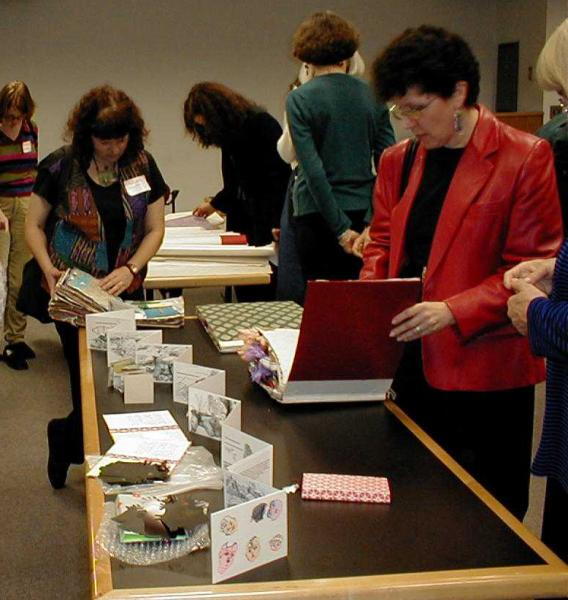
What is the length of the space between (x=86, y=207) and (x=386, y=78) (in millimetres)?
1166

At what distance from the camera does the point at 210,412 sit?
1.59 meters

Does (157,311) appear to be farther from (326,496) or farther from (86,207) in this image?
(326,496)

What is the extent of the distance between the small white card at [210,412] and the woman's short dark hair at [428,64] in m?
0.70

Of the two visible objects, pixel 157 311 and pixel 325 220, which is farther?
pixel 325 220

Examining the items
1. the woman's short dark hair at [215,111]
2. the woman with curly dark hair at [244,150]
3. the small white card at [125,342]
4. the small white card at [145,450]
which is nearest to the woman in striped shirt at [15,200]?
the woman with curly dark hair at [244,150]

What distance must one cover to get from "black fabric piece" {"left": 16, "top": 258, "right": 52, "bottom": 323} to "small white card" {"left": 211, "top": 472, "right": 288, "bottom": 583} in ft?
5.55

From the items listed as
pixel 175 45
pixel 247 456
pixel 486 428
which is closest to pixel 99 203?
pixel 486 428

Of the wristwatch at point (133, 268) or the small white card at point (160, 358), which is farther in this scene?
the wristwatch at point (133, 268)

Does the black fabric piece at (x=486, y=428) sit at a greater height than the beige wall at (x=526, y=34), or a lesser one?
lesser

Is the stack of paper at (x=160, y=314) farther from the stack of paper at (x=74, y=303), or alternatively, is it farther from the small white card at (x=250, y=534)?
the small white card at (x=250, y=534)

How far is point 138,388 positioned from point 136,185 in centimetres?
102

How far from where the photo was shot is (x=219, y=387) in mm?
→ 1713

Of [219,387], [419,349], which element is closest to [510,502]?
[419,349]

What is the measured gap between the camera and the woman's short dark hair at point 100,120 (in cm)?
247
